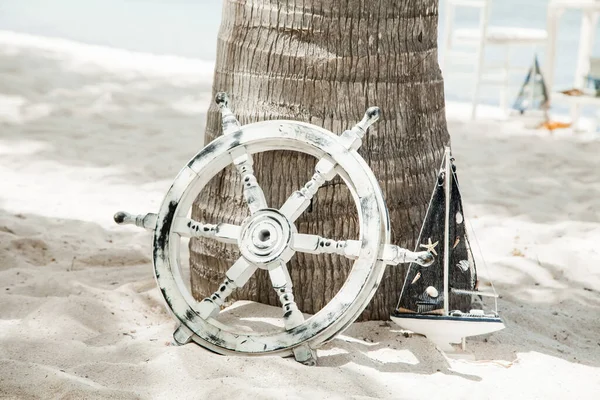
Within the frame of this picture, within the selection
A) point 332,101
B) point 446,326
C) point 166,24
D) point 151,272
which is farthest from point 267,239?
point 166,24

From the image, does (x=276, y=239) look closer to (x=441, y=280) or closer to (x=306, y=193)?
(x=306, y=193)

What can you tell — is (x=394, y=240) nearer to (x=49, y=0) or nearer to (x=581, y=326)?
(x=581, y=326)

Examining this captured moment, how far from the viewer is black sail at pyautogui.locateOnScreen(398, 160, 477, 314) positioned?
295cm

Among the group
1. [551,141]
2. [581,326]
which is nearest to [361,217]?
[581,326]

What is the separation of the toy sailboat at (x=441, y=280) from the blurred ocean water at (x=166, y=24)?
8.37 meters

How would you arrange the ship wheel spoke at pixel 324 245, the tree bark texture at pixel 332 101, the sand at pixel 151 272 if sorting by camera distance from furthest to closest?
the tree bark texture at pixel 332 101, the ship wheel spoke at pixel 324 245, the sand at pixel 151 272

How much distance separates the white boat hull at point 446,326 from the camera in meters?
2.88

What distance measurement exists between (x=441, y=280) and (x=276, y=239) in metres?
0.63

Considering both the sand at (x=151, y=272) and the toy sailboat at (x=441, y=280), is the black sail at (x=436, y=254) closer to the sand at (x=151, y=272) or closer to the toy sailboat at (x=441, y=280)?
the toy sailboat at (x=441, y=280)

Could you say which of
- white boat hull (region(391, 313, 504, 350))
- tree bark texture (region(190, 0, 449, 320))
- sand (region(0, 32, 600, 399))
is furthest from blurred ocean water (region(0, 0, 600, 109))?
white boat hull (region(391, 313, 504, 350))

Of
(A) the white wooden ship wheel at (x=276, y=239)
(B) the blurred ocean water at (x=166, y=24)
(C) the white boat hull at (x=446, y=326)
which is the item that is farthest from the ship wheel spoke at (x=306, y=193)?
(B) the blurred ocean water at (x=166, y=24)

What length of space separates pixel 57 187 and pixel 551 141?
403 cm

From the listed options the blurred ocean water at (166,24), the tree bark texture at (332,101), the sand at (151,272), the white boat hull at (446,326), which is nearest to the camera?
the sand at (151,272)

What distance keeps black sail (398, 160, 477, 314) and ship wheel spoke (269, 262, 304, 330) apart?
0.42 metres
